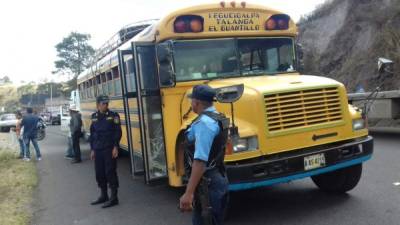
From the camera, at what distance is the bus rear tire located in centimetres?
622

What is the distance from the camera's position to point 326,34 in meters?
25.0

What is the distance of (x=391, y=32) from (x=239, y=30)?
42.5 ft

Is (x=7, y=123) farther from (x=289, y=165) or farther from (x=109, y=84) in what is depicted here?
(x=289, y=165)

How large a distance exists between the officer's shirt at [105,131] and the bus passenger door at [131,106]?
0.18 meters

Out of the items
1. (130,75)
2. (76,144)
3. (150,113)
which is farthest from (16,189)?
(150,113)

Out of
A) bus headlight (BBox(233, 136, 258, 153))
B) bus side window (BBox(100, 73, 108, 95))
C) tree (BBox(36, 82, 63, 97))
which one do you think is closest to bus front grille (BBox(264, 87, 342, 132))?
bus headlight (BBox(233, 136, 258, 153))

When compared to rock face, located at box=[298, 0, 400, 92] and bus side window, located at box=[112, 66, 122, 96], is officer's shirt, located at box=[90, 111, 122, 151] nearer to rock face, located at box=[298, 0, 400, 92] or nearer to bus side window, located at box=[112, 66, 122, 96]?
bus side window, located at box=[112, 66, 122, 96]

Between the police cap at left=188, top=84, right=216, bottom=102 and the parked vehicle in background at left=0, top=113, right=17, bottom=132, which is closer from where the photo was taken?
the police cap at left=188, top=84, right=216, bottom=102

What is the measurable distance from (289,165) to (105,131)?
3.01 metres

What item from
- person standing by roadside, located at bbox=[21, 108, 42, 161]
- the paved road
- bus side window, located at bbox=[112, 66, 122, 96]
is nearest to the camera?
the paved road

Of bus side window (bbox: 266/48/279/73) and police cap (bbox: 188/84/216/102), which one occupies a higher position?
bus side window (bbox: 266/48/279/73)

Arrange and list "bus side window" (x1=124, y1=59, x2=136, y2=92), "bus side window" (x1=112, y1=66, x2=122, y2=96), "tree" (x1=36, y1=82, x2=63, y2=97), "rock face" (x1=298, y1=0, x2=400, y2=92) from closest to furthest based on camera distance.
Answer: "bus side window" (x1=124, y1=59, x2=136, y2=92) → "bus side window" (x1=112, y1=66, x2=122, y2=96) → "rock face" (x1=298, y1=0, x2=400, y2=92) → "tree" (x1=36, y1=82, x2=63, y2=97)

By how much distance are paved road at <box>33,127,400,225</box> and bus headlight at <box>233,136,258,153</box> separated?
99cm

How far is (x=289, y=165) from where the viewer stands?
520cm
